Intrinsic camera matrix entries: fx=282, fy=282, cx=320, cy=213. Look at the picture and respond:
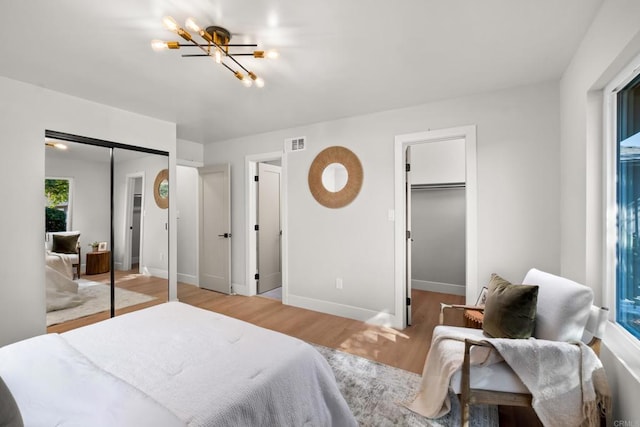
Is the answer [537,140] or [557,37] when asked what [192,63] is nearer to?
[557,37]

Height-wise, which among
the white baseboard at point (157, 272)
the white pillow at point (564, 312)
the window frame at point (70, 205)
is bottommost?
the white baseboard at point (157, 272)

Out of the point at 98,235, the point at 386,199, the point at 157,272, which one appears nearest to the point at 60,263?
the point at 98,235

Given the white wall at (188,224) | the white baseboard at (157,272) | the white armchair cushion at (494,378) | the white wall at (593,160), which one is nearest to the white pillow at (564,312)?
the white wall at (593,160)

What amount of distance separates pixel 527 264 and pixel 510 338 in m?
1.19

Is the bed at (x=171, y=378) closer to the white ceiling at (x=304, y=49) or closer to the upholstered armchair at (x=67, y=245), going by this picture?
the upholstered armchair at (x=67, y=245)

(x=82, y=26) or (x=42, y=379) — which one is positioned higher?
(x=82, y=26)

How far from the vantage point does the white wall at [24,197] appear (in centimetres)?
241

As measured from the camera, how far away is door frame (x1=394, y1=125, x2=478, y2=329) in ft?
9.27

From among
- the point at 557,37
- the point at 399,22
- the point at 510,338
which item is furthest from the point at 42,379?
the point at 557,37

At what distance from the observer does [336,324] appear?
3338 millimetres

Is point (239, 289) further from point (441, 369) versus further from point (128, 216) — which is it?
point (441, 369)

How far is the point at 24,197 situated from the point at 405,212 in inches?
145

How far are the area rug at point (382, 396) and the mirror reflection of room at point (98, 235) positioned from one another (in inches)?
97.5

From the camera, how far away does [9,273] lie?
7.94 ft
